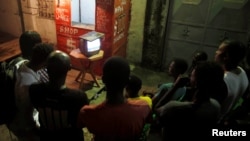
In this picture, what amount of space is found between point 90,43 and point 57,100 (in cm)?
288

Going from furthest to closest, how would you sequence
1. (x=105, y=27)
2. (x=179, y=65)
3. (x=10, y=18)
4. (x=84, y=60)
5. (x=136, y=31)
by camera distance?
1. (x=10, y=18)
2. (x=136, y=31)
3. (x=105, y=27)
4. (x=84, y=60)
5. (x=179, y=65)

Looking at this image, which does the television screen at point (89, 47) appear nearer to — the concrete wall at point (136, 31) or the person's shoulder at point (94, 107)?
the concrete wall at point (136, 31)

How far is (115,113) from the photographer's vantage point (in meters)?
2.00

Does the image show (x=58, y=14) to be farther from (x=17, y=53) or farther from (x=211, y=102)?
(x=211, y=102)

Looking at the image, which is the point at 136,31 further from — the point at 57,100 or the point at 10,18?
→ the point at 57,100

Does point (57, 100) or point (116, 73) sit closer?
point (116, 73)

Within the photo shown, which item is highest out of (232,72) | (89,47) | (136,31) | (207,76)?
(207,76)

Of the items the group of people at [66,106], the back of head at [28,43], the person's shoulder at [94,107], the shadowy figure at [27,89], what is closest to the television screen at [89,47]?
the back of head at [28,43]

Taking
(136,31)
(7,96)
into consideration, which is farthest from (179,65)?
(136,31)

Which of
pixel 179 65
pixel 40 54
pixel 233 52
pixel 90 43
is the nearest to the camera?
pixel 40 54

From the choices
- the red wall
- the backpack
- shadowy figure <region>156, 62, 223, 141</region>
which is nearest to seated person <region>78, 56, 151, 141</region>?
shadowy figure <region>156, 62, 223, 141</region>

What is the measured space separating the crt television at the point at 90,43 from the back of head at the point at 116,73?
9.75ft

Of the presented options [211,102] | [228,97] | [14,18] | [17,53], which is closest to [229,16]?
[228,97]

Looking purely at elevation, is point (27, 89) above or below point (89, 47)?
above
